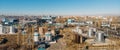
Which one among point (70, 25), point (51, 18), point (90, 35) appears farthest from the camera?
point (51, 18)

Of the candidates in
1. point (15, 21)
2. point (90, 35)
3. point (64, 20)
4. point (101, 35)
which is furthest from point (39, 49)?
point (15, 21)

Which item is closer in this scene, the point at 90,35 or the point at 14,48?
the point at 14,48

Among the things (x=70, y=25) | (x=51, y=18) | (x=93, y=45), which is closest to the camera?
(x=93, y=45)

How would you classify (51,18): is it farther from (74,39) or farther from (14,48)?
(14,48)

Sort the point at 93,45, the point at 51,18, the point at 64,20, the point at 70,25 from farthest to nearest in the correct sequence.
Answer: the point at 51,18, the point at 64,20, the point at 70,25, the point at 93,45

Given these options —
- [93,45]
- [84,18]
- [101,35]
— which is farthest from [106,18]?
[93,45]

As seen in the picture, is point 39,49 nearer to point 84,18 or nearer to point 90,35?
point 90,35

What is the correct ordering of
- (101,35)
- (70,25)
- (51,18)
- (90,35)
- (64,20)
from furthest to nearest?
(51,18) < (64,20) < (70,25) < (90,35) < (101,35)
